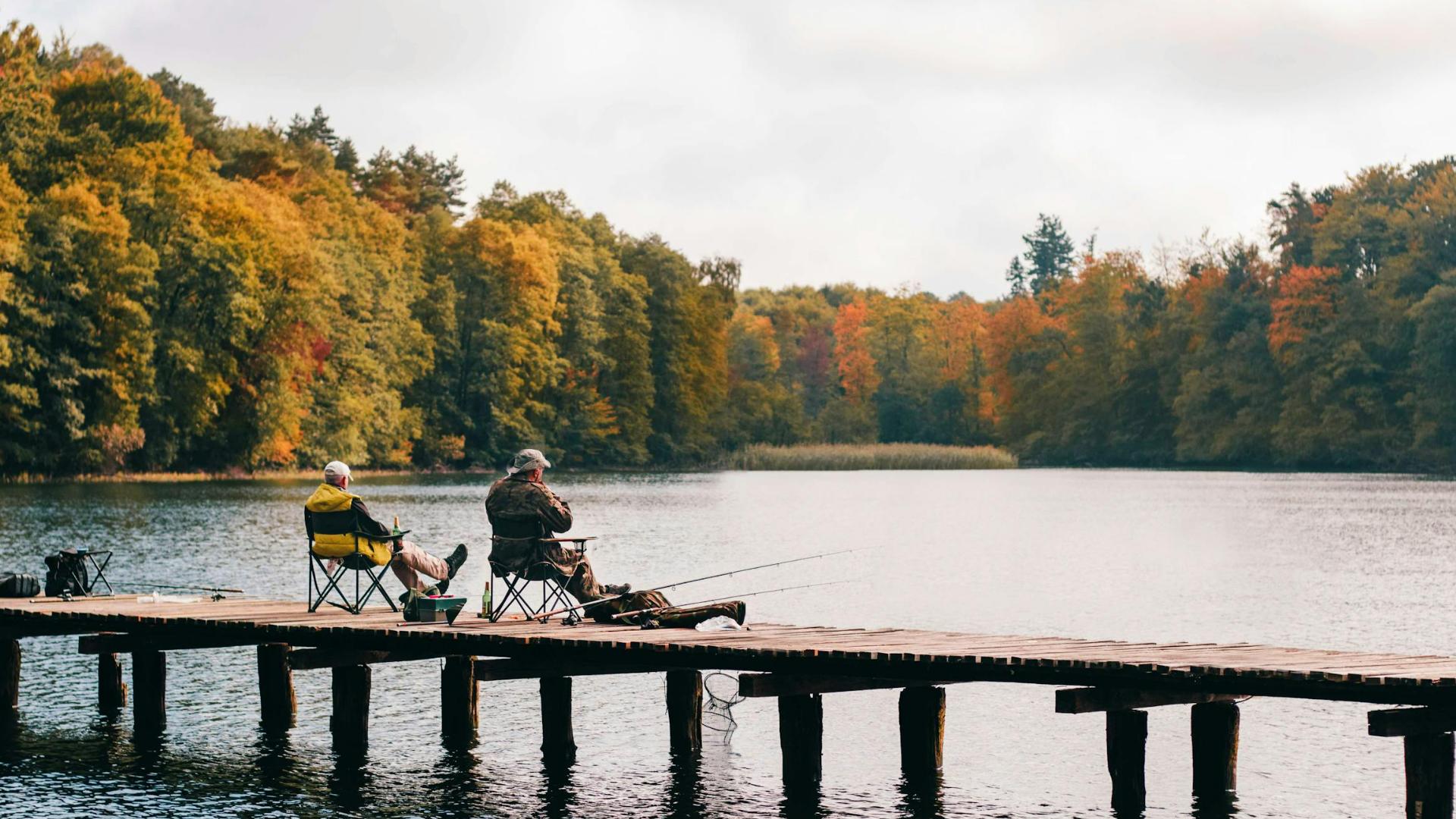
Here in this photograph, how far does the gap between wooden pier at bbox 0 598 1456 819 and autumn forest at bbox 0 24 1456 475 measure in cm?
4062

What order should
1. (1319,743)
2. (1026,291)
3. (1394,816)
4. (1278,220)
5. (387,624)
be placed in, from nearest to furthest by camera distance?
(1394,816), (387,624), (1319,743), (1278,220), (1026,291)

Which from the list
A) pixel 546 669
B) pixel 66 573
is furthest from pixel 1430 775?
pixel 66 573

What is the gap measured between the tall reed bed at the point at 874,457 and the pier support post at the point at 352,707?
7806 cm

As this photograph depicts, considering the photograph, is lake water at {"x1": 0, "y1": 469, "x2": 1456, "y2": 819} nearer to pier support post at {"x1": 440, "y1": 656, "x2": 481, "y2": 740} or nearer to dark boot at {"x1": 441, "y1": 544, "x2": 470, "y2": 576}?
pier support post at {"x1": 440, "y1": 656, "x2": 481, "y2": 740}

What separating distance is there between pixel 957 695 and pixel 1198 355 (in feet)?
281

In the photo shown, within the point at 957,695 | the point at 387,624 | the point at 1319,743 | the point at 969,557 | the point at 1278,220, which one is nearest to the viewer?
the point at 387,624

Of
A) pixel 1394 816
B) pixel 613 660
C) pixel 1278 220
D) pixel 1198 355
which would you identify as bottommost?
pixel 1394 816

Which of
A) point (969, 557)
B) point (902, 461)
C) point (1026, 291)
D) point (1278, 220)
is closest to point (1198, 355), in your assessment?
point (1278, 220)

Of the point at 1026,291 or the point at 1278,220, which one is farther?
the point at 1026,291

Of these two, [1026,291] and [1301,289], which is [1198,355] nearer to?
[1301,289]

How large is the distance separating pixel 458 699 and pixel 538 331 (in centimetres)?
7328

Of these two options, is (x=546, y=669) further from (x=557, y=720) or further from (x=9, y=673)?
(x=9, y=673)

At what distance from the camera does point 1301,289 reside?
9181 cm

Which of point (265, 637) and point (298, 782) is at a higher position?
point (265, 637)
